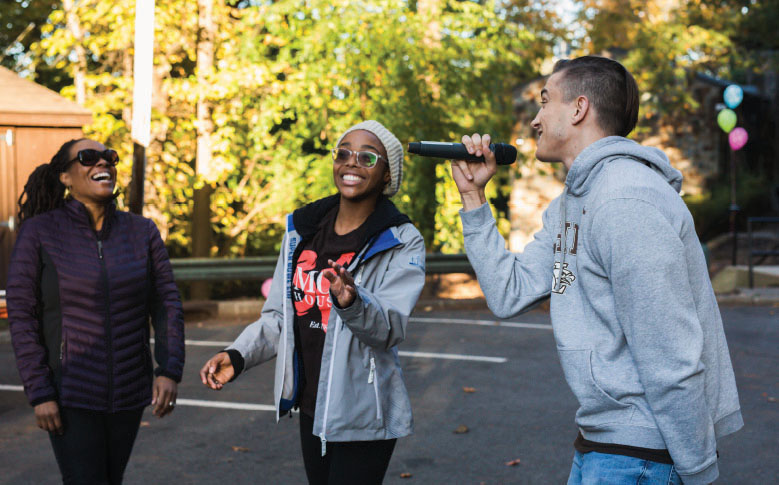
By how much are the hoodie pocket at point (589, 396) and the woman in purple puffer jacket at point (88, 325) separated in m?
1.87

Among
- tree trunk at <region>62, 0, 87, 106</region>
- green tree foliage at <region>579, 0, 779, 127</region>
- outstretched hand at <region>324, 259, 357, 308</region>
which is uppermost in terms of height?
green tree foliage at <region>579, 0, 779, 127</region>

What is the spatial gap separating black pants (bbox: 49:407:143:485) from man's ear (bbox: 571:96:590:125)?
2.13 m

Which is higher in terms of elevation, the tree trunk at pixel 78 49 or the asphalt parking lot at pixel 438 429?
the tree trunk at pixel 78 49

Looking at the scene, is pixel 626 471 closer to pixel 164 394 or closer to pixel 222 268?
pixel 164 394

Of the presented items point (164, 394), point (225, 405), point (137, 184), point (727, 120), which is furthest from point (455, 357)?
point (727, 120)

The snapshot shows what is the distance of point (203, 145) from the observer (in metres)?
14.1

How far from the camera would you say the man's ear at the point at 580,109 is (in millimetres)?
2387

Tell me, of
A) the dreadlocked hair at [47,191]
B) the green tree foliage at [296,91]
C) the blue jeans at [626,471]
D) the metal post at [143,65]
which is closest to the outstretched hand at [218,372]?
the dreadlocked hair at [47,191]

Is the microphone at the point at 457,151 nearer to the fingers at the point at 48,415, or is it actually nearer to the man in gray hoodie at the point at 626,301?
the man in gray hoodie at the point at 626,301

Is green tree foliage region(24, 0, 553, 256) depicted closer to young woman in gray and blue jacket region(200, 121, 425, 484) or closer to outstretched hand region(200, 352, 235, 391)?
young woman in gray and blue jacket region(200, 121, 425, 484)

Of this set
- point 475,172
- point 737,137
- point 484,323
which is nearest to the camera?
point 475,172

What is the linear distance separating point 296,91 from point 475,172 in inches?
454

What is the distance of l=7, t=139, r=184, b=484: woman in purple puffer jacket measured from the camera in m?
3.35

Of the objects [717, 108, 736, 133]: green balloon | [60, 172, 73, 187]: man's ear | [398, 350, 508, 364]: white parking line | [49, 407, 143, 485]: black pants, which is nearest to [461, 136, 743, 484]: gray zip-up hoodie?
[49, 407, 143, 485]: black pants
